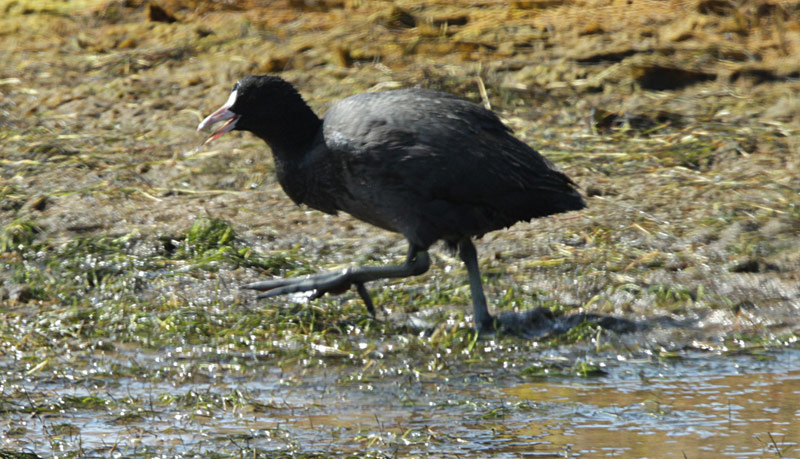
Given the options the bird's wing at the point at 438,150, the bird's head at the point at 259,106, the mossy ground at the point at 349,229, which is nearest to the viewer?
the mossy ground at the point at 349,229

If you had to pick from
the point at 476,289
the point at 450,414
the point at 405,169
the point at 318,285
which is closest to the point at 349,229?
the point at 318,285

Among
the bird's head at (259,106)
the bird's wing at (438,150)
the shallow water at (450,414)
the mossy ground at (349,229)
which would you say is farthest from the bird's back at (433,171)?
the shallow water at (450,414)

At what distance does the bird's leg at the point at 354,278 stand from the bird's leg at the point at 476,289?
0.67ft

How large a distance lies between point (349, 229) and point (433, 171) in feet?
6.12

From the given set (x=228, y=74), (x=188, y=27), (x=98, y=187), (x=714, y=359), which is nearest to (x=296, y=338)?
(x=714, y=359)

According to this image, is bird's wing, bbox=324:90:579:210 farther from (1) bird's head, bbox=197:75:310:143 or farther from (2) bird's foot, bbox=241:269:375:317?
(2) bird's foot, bbox=241:269:375:317

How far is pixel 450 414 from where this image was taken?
4.97 m

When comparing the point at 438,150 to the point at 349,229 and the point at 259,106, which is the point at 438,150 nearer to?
the point at 259,106

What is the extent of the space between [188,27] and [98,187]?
357cm

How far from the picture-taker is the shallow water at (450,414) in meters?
4.48

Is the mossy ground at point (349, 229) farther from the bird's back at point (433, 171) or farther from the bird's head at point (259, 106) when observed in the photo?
the bird's head at point (259, 106)

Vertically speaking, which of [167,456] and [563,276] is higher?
[167,456]

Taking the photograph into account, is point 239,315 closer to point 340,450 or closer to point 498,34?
point 340,450

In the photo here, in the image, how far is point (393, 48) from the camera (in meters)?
10.7
